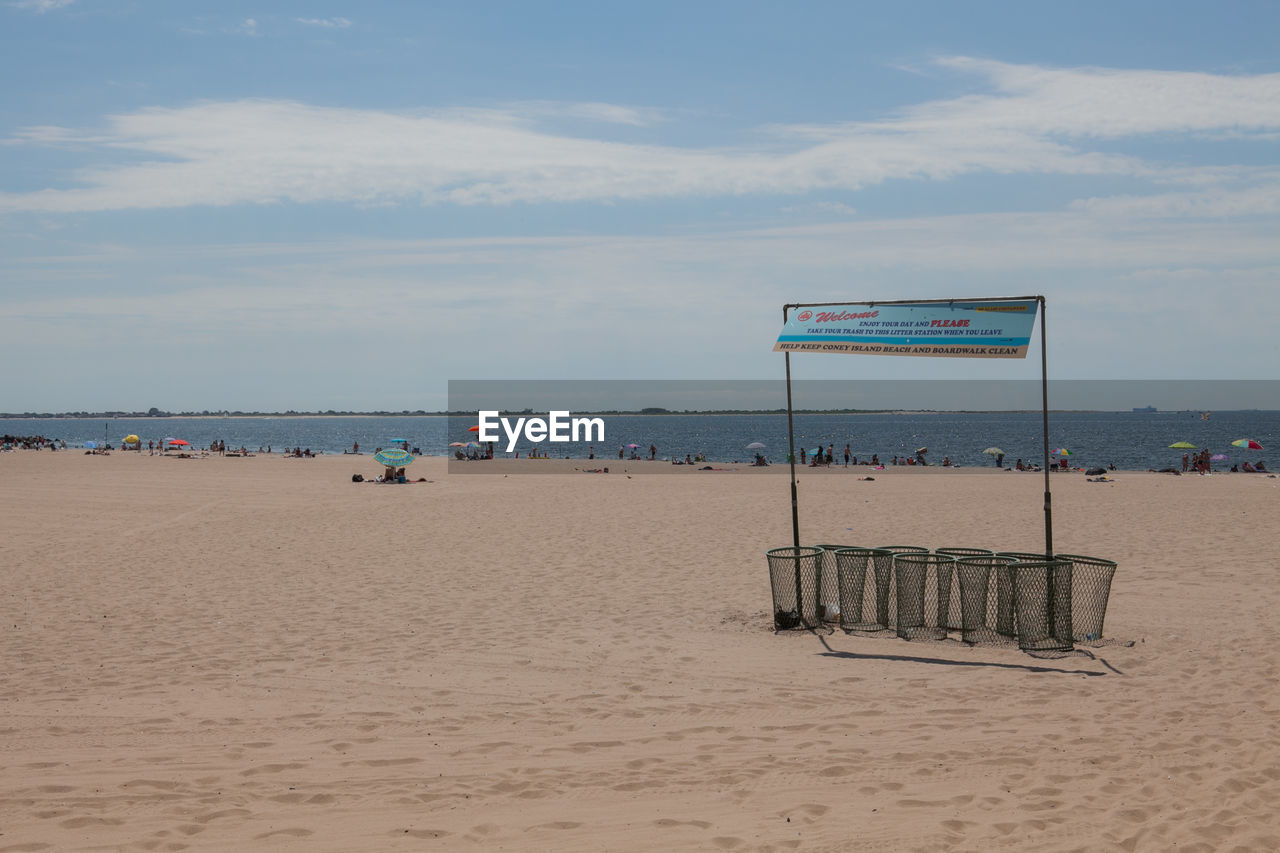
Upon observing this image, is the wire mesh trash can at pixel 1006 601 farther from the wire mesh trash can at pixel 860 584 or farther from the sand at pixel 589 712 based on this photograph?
the wire mesh trash can at pixel 860 584

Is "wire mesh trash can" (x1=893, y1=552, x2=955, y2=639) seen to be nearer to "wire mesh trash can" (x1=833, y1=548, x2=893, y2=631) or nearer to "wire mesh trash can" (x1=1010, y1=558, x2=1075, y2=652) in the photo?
"wire mesh trash can" (x1=833, y1=548, x2=893, y2=631)

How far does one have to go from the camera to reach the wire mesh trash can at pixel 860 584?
919 cm

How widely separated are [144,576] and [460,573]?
13.6ft

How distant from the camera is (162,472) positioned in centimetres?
3678

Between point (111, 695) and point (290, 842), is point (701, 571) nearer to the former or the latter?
point (111, 695)

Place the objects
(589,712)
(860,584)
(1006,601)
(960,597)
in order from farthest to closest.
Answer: (860,584), (960,597), (1006,601), (589,712)

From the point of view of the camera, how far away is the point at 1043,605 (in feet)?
28.0

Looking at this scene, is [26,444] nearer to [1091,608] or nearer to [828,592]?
[828,592]

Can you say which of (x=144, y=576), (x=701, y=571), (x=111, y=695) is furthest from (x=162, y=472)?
(x=111, y=695)

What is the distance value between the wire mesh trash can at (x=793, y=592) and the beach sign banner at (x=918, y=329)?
6.60ft

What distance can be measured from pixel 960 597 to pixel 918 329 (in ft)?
8.43

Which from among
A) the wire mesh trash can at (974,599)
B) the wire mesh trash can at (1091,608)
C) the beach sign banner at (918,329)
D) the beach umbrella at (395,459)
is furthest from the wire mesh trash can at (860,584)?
the beach umbrella at (395,459)

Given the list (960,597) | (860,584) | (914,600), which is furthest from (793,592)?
(960,597)

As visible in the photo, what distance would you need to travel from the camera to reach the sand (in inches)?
190
